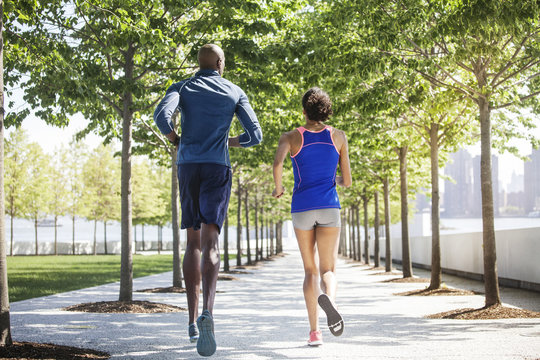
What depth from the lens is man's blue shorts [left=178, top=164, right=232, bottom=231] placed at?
181 inches

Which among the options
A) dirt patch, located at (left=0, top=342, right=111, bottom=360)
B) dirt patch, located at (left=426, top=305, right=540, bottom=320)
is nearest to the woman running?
dirt patch, located at (left=0, top=342, right=111, bottom=360)

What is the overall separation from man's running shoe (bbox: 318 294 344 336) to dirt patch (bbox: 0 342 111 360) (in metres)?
2.40

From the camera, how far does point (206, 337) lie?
415 centimetres

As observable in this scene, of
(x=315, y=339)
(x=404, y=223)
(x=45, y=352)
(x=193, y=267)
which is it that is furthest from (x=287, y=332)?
(x=404, y=223)

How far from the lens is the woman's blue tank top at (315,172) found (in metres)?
5.23

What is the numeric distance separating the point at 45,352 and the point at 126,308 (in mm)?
5489

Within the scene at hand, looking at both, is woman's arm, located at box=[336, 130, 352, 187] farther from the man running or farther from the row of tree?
the row of tree

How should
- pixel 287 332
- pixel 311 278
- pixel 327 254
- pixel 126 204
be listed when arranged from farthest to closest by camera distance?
1. pixel 126 204
2. pixel 287 332
3. pixel 311 278
4. pixel 327 254

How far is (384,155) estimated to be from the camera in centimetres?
2405

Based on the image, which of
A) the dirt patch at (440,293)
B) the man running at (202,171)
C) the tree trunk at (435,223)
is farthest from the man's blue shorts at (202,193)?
the tree trunk at (435,223)

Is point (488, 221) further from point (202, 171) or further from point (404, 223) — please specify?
point (404, 223)

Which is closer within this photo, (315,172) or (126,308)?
(315,172)

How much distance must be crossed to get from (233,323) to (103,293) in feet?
23.2

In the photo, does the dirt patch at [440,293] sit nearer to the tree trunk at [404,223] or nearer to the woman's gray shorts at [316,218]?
the tree trunk at [404,223]
